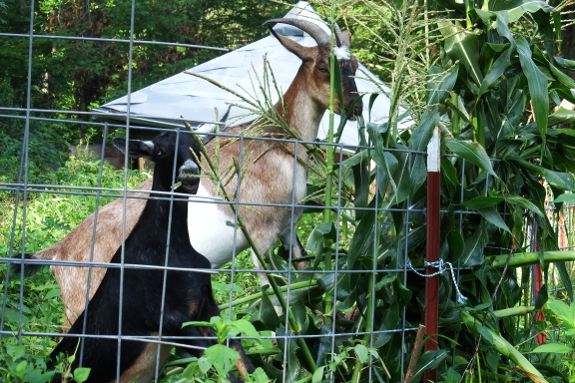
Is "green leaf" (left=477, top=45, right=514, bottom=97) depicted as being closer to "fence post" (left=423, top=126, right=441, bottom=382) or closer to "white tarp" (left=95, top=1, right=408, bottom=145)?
"fence post" (left=423, top=126, right=441, bottom=382)

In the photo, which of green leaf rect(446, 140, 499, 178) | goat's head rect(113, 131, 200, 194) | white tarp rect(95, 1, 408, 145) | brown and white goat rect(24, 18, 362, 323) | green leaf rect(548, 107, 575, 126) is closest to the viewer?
green leaf rect(446, 140, 499, 178)

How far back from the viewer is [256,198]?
15.3ft

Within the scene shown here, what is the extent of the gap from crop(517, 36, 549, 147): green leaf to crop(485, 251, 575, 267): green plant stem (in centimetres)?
51

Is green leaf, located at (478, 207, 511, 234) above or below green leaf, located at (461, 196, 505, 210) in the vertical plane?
below

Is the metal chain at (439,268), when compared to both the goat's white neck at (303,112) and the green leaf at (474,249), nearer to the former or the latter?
the green leaf at (474,249)

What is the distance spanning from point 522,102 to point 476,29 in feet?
1.23

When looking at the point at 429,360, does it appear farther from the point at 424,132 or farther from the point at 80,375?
the point at 80,375

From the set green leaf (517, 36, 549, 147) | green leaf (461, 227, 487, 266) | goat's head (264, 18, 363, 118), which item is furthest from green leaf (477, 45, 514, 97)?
goat's head (264, 18, 363, 118)

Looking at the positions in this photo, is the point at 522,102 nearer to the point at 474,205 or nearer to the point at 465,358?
the point at 474,205

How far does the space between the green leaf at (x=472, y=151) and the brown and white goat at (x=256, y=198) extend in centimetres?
140

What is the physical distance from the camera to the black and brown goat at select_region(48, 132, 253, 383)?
8.46 feet

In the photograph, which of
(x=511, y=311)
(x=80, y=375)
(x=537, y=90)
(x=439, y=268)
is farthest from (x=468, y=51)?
(x=80, y=375)

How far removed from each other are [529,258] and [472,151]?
0.58 m

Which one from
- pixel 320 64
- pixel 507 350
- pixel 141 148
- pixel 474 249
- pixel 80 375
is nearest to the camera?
pixel 80 375
